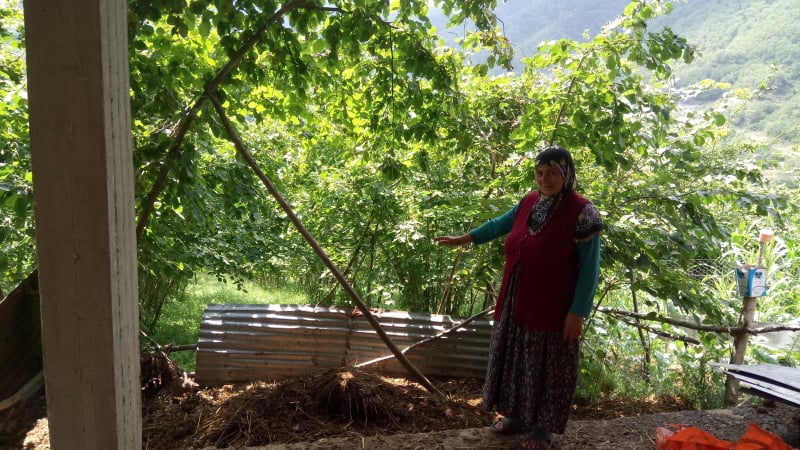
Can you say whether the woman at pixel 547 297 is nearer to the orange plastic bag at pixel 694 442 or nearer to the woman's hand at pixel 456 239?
the woman's hand at pixel 456 239

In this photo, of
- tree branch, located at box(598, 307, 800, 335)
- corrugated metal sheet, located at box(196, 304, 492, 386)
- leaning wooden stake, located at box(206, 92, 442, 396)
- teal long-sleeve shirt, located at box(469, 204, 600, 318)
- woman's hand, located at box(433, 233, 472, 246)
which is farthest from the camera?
corrugated metal sheet, located at box(196, 304, 492, 386)

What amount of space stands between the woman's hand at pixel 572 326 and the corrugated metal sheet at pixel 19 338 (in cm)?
287

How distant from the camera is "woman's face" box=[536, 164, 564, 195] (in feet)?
7.66

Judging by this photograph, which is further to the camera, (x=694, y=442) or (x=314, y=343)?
(x=314, y=343)

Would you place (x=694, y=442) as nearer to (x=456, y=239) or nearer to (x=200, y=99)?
(x=456, y=239)

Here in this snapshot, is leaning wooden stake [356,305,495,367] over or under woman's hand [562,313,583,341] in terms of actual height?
under

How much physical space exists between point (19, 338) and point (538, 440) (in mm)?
3001

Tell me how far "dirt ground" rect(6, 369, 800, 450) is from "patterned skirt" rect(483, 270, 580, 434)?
10.9 inches

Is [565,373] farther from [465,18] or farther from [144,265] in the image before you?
[144,265]

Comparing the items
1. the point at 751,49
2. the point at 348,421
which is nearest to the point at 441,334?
the point at 348,421

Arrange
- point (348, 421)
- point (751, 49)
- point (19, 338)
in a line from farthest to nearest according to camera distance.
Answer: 1. point (751, 49)
2. point (348, 421)
3. point (19, 338)

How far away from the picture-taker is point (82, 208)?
1266 millimetres

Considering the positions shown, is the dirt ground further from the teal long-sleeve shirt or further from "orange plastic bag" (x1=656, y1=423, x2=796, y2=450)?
the teal long-sleeve shirt

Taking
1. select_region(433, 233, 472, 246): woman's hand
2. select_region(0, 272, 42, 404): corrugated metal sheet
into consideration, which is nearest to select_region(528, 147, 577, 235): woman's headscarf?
select_region(433, 233, 472, 246): woman's hand
